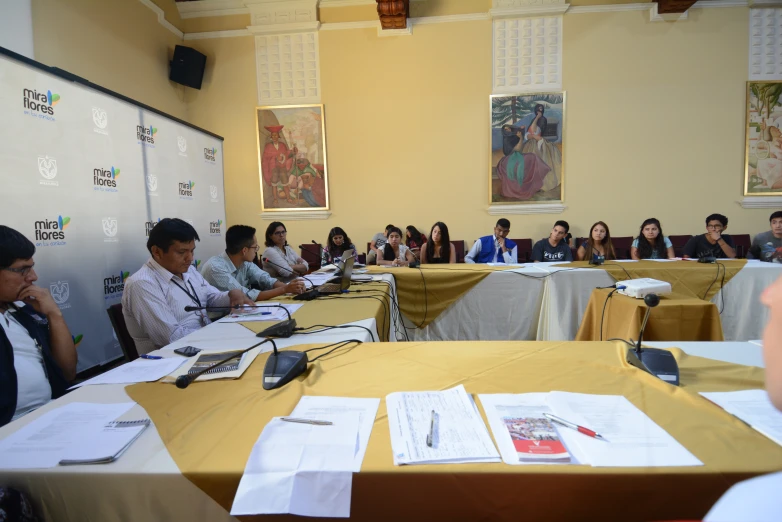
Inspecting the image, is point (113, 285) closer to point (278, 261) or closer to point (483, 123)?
point (278, 261)

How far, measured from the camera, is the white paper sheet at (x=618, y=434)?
2.25 feet

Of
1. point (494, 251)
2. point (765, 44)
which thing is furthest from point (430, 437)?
point (765, 44)

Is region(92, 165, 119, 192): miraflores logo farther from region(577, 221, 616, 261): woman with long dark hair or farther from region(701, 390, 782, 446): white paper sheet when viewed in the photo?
region(577, 221, 616, 261): woman with long dark hair

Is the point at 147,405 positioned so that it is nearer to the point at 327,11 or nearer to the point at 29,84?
the point at 29,84

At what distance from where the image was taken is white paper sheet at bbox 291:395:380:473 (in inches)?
32.3

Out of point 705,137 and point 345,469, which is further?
point 705,137

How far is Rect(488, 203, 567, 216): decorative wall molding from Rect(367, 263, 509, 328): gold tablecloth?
93.7 inches

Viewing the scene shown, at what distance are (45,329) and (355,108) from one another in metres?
4.81

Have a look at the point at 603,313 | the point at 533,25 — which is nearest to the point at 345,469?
the point at 603,313

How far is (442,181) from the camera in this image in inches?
221

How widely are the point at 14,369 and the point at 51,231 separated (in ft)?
5.33

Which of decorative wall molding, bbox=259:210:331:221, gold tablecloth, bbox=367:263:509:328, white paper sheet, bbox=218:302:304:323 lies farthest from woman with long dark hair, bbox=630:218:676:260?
decorative wall molding, bbox=259:210:331:221

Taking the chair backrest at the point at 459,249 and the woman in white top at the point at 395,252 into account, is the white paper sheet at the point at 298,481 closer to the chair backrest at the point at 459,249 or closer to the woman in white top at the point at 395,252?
the woman in white top at the point at 395,252

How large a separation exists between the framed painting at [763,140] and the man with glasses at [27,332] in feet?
23.7
